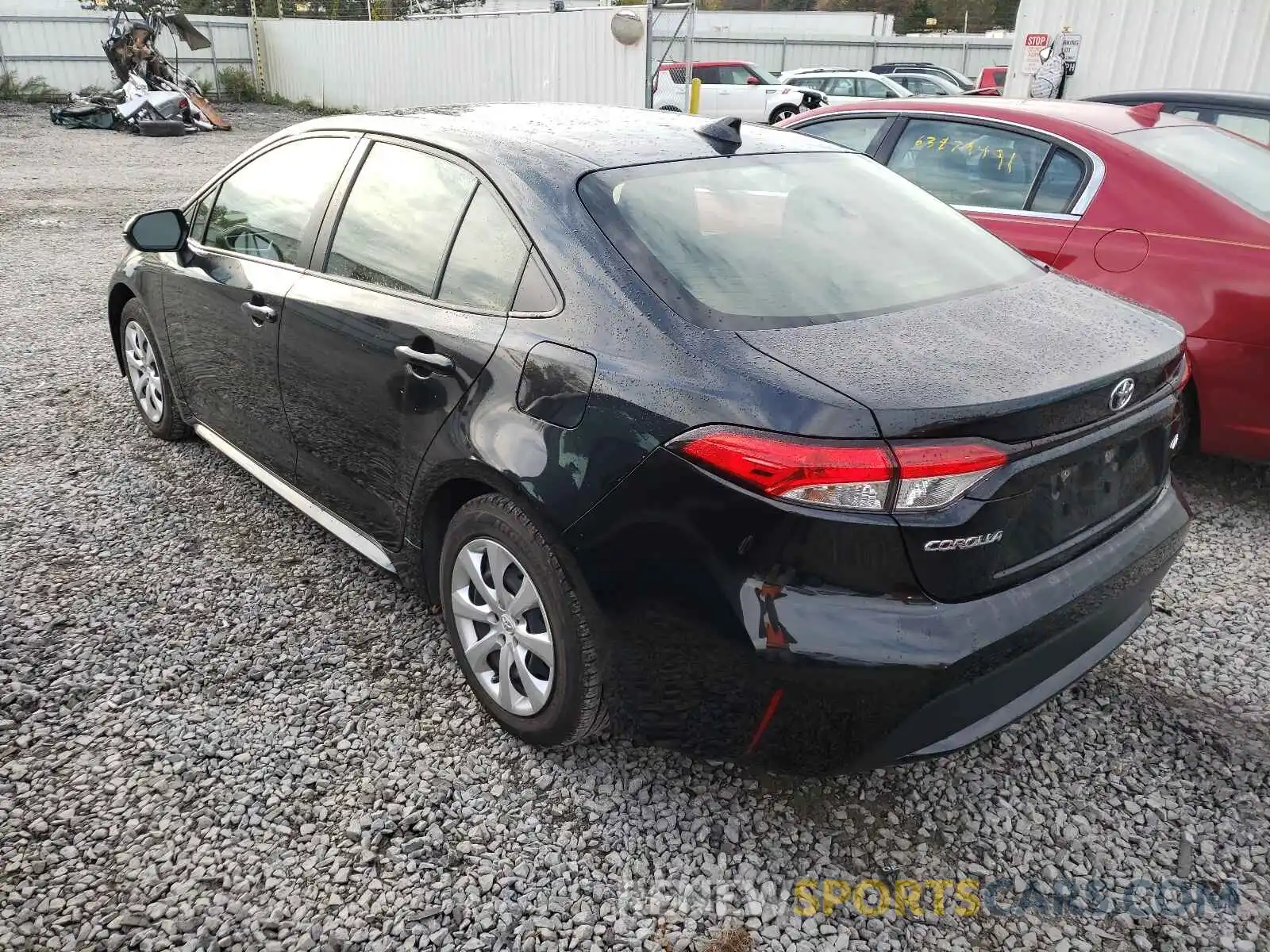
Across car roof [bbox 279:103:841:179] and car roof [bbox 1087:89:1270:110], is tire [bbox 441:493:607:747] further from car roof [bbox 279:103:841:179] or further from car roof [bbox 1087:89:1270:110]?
car roof [bbox 1087:89:1270:110]

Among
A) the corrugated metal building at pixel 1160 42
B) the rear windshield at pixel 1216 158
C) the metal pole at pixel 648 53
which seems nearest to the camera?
the rear windshield at pixel 1216 158

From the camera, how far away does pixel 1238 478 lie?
442cm

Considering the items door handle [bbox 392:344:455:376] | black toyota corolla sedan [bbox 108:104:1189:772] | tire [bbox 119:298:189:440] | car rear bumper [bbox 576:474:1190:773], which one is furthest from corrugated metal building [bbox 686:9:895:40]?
car rear bumper [bbox 576:474:1190:773]

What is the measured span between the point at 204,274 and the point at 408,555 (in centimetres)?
163

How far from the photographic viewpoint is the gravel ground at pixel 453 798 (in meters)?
2.14

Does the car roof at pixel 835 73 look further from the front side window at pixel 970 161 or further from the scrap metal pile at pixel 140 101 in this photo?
the front side window at pixel 970 161

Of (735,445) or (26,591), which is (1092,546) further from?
(26,591)

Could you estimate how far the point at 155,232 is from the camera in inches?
149

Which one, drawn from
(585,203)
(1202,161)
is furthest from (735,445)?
(1202,161)

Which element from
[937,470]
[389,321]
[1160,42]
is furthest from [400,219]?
[1160,42]

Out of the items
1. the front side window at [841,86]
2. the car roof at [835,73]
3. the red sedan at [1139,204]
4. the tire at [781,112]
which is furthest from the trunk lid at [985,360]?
the front side window at [841,86]

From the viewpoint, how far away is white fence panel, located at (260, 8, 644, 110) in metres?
15.4

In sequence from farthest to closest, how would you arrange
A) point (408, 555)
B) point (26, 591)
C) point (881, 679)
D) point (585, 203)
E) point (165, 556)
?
point (165, 556) → point (26, 591) → point (408, 555) → point (585, 203) → point (881, 679)

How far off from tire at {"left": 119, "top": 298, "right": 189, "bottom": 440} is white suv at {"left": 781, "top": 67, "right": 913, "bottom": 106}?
18.3 meters
